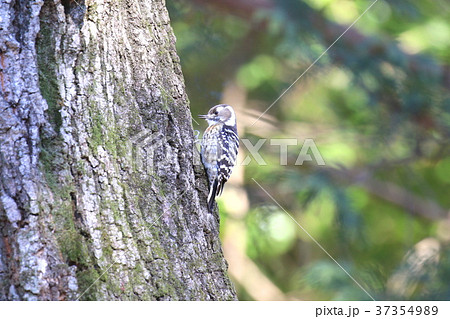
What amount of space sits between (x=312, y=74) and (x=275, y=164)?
115 centimetres

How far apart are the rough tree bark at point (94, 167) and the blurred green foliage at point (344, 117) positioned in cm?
227

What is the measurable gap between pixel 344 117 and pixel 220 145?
311 centimetres

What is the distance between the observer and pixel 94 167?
218 cm

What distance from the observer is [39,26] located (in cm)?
222

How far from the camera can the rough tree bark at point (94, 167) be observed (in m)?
2.03

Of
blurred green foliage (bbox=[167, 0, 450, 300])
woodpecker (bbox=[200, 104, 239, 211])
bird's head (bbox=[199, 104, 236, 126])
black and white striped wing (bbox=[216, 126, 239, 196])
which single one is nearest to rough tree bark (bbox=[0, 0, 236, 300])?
woodpecker (bbox=[200, 104, 239, 211])

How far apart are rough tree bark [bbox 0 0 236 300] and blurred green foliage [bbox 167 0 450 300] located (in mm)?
2270

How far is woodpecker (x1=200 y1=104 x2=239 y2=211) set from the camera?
3.51 metres

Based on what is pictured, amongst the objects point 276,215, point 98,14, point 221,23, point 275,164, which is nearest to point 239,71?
point 221,23

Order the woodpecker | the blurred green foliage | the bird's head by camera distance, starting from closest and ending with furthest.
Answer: the woodpecker < the bird's head < the blurred green foliage

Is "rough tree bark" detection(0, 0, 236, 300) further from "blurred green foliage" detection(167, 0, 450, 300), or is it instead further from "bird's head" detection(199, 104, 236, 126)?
"blurred green foliage" detection(167, 0, 450, 300)

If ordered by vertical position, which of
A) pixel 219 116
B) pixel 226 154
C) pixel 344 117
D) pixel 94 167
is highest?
pixel 94 167

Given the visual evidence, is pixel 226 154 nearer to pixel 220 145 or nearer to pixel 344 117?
pixel 220 145

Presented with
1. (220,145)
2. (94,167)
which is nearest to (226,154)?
(220,145)
